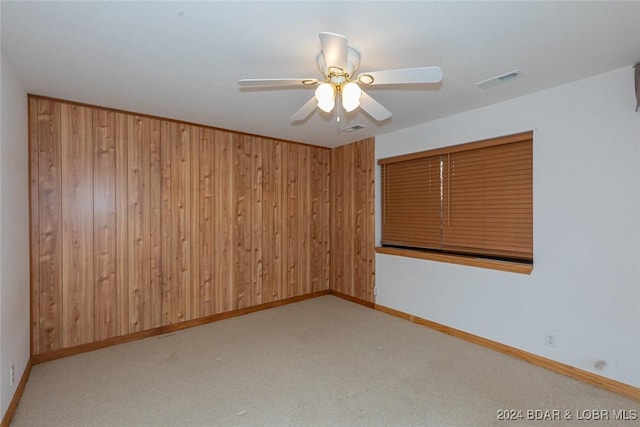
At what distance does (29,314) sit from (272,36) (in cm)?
306

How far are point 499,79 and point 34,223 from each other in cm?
412

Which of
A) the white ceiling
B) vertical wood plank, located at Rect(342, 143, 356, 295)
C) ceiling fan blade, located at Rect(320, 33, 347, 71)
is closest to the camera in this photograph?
ceiling fan blade, located at Rect(320, 33, 347, 71)

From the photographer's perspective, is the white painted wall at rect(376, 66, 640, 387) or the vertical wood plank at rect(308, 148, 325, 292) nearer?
the white painted wall at rect(376, 66, 640, 387)

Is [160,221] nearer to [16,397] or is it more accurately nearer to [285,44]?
[16,397]

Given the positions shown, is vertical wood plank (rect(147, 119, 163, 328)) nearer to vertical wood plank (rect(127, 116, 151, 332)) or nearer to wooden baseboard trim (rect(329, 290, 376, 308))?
vertical wood plank (rect(127, 116, 151, 332))

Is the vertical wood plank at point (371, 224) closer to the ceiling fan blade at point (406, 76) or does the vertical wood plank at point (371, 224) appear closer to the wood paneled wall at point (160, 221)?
the wood paneled wall at point (160, 221)

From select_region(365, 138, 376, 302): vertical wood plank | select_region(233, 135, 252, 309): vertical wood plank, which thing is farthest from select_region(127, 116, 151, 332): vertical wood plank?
select_region(365, 138, 376, 302): vertical wood plank

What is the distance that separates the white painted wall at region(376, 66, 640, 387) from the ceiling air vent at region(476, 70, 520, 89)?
524mm

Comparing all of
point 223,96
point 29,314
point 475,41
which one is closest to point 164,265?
point 29,314

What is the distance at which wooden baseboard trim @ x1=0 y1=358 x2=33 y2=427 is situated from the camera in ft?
6.48

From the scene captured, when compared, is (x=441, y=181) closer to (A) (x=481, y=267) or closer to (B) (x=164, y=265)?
(A) (x=481, y=267)

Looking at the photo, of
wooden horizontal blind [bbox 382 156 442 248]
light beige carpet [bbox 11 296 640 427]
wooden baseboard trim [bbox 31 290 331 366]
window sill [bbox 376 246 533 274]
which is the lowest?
light beige carpet [bbox 11 296 640 427]

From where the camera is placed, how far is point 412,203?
399cm

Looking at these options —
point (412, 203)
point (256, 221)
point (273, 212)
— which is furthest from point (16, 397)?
point (412, 203)
